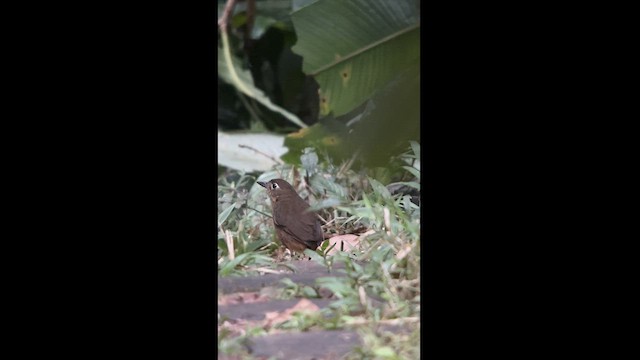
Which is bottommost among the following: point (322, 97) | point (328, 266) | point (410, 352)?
point (410, 352)

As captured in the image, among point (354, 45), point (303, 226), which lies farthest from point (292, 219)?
point (354, 45)

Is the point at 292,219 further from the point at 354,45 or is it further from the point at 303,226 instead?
the point at 354,45

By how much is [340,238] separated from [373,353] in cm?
21

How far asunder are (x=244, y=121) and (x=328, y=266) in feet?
0.89

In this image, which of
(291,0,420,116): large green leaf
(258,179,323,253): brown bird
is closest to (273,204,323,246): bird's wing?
(258,179,323,253): brown bird

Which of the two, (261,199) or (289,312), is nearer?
(289,312)

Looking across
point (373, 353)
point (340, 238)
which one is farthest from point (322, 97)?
point (373, 353)

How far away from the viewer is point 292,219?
217 cm

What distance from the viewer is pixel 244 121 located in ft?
7.09

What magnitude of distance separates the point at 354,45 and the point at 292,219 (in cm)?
30

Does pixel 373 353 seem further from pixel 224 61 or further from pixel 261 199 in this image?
pixel 224 61

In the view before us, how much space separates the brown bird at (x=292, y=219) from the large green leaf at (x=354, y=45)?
0.15 metres

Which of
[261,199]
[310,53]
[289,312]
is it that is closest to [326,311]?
[289,312]

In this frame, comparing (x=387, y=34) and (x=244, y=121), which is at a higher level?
(x=387, y=34)
